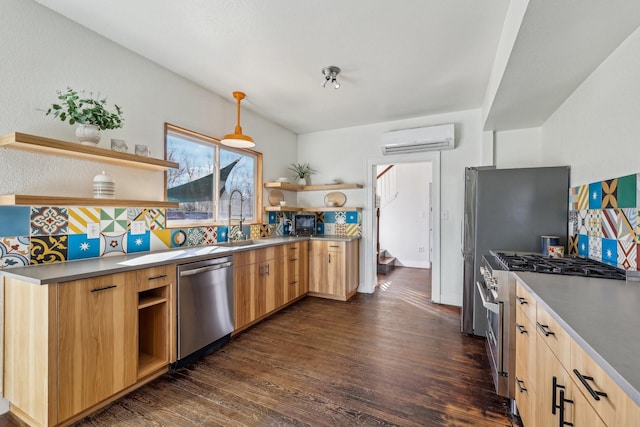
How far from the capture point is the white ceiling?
1.57 metres

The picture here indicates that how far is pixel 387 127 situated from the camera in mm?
4102

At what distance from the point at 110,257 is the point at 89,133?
912 mm

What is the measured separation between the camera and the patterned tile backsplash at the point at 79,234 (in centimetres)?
171

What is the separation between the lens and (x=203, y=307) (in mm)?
2312

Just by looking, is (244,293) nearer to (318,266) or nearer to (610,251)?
(318,266)

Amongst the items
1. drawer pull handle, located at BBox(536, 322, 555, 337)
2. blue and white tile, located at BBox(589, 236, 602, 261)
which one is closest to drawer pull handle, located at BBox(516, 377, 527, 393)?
drawer pull handle, located at BBox(536, 322, 555, 337)

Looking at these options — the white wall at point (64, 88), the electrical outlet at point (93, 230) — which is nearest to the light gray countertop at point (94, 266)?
the electrical outlet at point (93, 230)

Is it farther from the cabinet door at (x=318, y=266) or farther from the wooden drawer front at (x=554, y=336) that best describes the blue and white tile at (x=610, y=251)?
the cabinet door at (x=318, y=266)

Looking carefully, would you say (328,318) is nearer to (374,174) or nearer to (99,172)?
(374,174)

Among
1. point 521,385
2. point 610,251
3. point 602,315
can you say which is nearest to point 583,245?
point 610,251

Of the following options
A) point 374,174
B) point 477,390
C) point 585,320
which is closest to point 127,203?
point 585,320

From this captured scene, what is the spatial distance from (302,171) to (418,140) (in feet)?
6.09

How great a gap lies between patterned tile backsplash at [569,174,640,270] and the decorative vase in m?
3.25

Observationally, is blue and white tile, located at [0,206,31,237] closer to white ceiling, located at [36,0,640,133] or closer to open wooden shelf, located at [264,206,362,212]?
white ceiling, located at [36,0,640,133]
